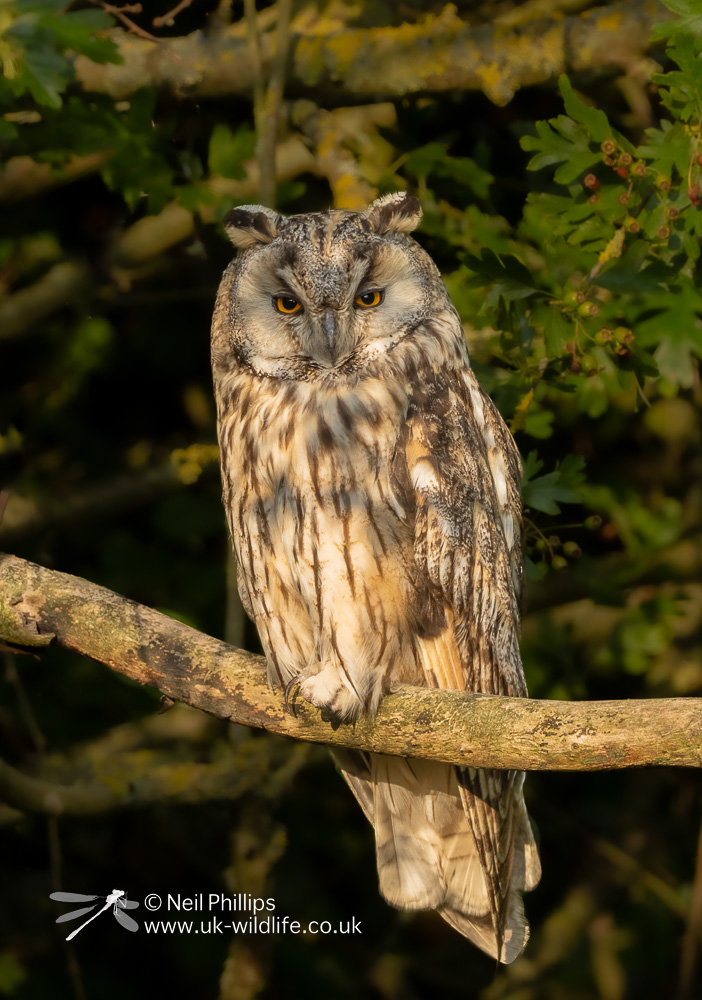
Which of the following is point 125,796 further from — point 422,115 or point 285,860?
point 422,115

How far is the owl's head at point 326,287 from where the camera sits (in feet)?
5.86

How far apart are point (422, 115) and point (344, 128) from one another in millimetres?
286

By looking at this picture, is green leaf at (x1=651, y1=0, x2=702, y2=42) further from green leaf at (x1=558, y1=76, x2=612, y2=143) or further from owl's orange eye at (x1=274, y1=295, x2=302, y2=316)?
owl's orange eye at (x1=274, y1=295, x2=302, y2=316)

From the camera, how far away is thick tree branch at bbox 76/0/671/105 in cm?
253

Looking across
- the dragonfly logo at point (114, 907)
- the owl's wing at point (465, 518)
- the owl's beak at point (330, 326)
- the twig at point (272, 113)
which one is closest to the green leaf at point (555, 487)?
the owl's wing at point (465, 518)

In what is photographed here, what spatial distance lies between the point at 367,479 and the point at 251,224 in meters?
0.55

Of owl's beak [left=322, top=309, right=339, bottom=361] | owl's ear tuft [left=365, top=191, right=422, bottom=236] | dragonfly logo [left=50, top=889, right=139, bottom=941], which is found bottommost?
dragonfly logo [left=50, top=889, right=139, bottom=941]

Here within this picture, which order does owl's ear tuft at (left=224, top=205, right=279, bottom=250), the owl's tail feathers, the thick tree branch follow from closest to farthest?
1. owl's ear tuft at (left=224, top=205, right=279, bottom=250)
2. the owl's tail feathers
3. the thick tree branch

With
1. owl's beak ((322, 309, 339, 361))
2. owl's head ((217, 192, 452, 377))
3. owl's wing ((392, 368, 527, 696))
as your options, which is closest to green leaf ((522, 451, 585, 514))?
owl's wing ((392, 368, 527, 696))

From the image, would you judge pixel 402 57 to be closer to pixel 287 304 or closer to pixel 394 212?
pixel 394 212

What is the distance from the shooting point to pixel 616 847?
337cm

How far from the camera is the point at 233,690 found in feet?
5.45

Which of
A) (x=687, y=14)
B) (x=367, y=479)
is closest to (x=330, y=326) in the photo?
(x=367, y=479)

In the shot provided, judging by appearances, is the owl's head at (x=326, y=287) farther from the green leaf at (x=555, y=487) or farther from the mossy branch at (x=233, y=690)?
the mossy branch at (x=233, y=690)
